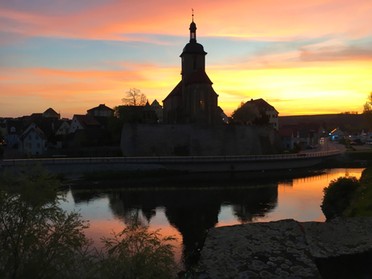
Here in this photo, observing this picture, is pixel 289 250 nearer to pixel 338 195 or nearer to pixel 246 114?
pixel 338 195

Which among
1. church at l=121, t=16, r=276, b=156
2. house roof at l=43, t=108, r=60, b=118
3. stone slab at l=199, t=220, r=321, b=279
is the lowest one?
stone slab at l=199, t=220, r=321, b=279

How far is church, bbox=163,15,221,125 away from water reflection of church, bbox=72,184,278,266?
2012 cm

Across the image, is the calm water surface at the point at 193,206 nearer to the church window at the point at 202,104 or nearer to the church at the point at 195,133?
the church at the point at 195,133

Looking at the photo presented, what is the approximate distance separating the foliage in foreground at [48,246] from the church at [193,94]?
50893mm

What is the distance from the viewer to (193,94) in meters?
59.5

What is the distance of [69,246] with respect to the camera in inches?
352

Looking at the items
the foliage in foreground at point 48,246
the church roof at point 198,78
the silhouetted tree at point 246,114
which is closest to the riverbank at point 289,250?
the foliage in foreground at point 48,246

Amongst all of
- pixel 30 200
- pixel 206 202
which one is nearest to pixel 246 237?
Answer: pixel 30 200

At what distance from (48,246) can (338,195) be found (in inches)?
890

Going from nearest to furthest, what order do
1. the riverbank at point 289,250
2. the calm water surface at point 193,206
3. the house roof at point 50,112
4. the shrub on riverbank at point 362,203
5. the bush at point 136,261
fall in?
the bush at point 136,261
the riverbank at point 289,250
the shrub on riverbank at point 362,203
the calm water surface at point 193,206
the house roof at point 50,112

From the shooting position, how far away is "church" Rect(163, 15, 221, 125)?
2345 inches

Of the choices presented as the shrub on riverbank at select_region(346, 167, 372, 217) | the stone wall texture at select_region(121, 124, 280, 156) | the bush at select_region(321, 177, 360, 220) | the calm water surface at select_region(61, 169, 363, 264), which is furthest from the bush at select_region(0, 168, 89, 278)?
the stone wall texture at select_region(121, 124, 280, 156)

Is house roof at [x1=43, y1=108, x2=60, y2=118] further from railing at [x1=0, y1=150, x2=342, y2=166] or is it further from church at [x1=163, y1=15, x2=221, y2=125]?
railing at [x1=0, y1=150, x2=342, y2=166]

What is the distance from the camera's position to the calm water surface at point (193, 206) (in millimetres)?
25281
